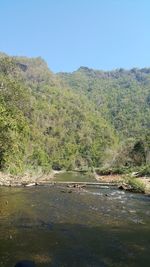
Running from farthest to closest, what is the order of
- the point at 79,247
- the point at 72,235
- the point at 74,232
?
the point at 74,232 < the point at 72,235 < the point at 79,247

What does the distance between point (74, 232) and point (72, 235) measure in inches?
33.0

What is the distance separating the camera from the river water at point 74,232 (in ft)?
60.5

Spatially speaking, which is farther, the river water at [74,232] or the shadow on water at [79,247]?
the river water at [74,232]

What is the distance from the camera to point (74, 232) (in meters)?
24.1

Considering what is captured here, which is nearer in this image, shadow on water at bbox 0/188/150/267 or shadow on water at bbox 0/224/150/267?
shadow on water at bbox 0/224/150/267

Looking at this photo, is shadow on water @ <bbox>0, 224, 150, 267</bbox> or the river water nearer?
shadow on water @ <bbox>0, 224, 150, 267</bbox>

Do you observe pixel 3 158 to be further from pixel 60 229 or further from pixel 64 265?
pixel 64 265

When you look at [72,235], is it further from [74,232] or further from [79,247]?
[79,247]

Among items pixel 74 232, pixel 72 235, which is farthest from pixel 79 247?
pixel 74 232

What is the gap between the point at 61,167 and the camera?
16662 cm

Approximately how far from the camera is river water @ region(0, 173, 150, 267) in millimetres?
18453

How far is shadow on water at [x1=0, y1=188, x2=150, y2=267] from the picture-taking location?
18359 millimetres

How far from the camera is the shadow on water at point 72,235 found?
60.2ft

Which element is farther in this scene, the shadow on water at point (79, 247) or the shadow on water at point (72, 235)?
the shadow on water at point (72, 235)
